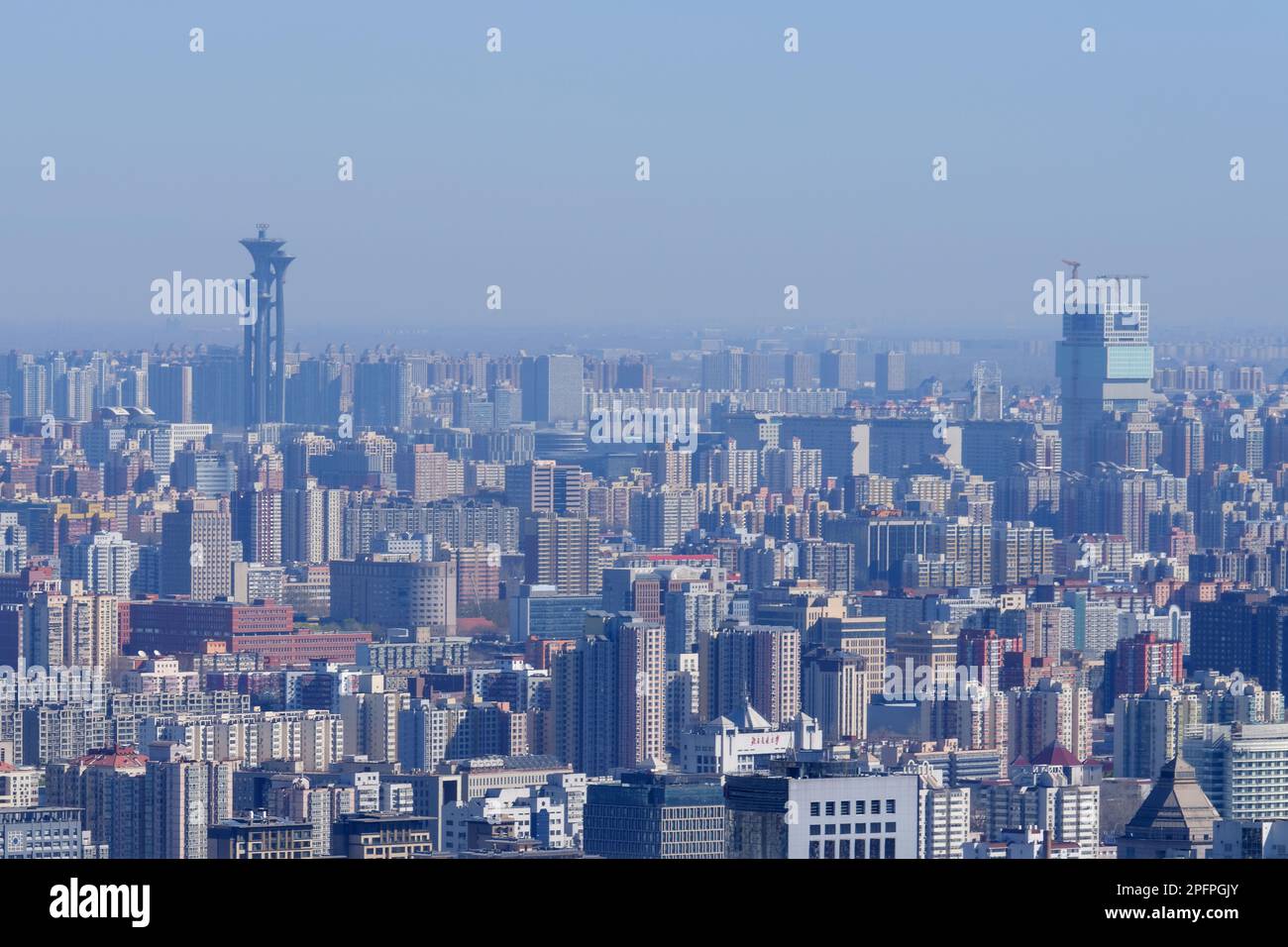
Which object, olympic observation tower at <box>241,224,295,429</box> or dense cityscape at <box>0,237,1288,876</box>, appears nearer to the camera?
dense cityscape at <box>0,237,1288,876</box>

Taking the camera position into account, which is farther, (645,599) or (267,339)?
(267,339)

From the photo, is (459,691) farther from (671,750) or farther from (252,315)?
(252,315)

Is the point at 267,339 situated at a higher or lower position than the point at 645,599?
higher

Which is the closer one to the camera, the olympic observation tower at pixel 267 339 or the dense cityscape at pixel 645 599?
the dense cityscape at pixel 645 599
